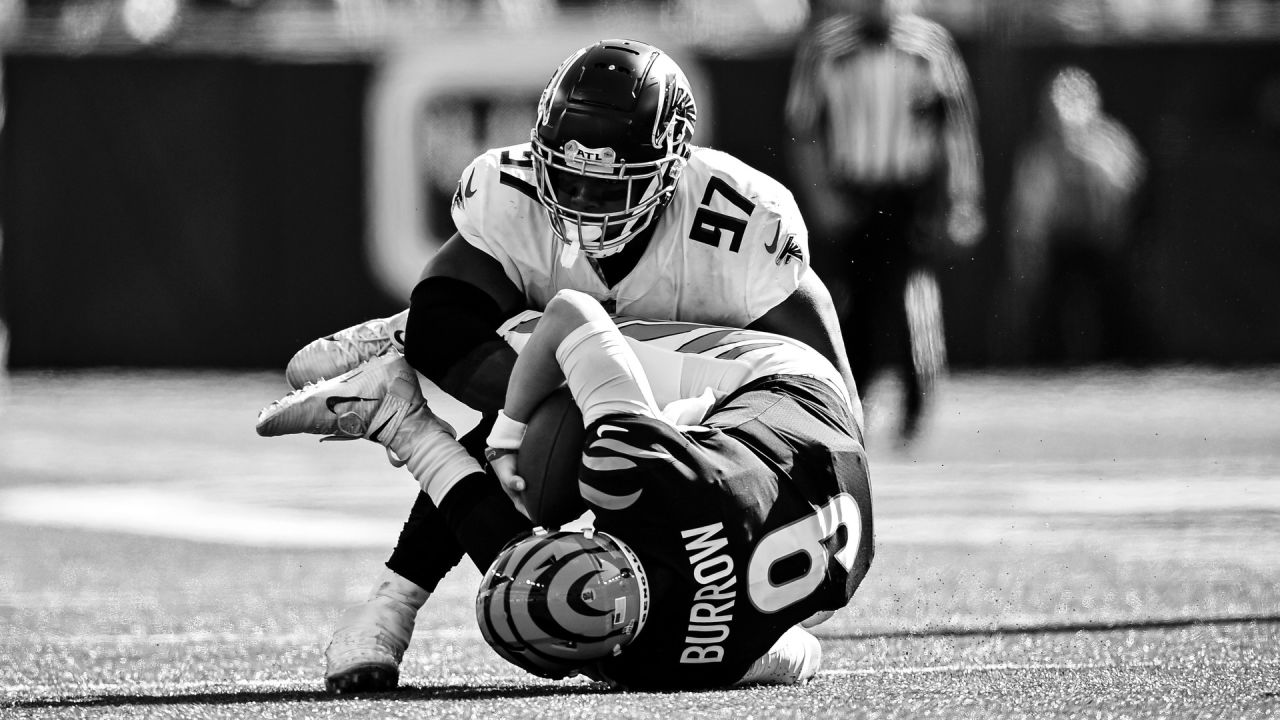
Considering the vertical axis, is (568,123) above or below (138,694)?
above

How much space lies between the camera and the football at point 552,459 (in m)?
3.04

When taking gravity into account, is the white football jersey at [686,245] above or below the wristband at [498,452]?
above

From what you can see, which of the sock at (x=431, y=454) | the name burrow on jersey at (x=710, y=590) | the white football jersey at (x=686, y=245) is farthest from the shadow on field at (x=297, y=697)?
the white football jersey at (x=686, y=245)

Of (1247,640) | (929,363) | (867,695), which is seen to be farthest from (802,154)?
(867,695)

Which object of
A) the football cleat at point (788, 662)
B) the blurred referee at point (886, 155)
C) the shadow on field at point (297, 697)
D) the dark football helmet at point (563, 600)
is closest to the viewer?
the dark football helmet at point (563, 600)

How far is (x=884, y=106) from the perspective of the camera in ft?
25.7

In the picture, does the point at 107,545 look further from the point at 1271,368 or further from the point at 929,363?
the point at 1271,368

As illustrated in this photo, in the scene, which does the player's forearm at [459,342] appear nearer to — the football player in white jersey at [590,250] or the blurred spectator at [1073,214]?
the football player in white jersey at [590,250]

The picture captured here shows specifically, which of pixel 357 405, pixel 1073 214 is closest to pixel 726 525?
pixel 357 405

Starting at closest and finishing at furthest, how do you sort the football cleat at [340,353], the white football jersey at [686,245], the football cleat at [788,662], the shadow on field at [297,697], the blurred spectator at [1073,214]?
the shadow on field at [297,697] < the football cleat at [788,662] < the white football jersey at [686,245] < the football cleat at [340,353] < the blurred spectator at [1073,214]

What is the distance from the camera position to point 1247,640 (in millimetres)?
3674

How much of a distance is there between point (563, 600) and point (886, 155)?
17.5ft

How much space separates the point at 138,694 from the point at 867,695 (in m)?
1.26

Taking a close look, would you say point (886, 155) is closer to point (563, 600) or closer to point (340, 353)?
point (340, 353)
